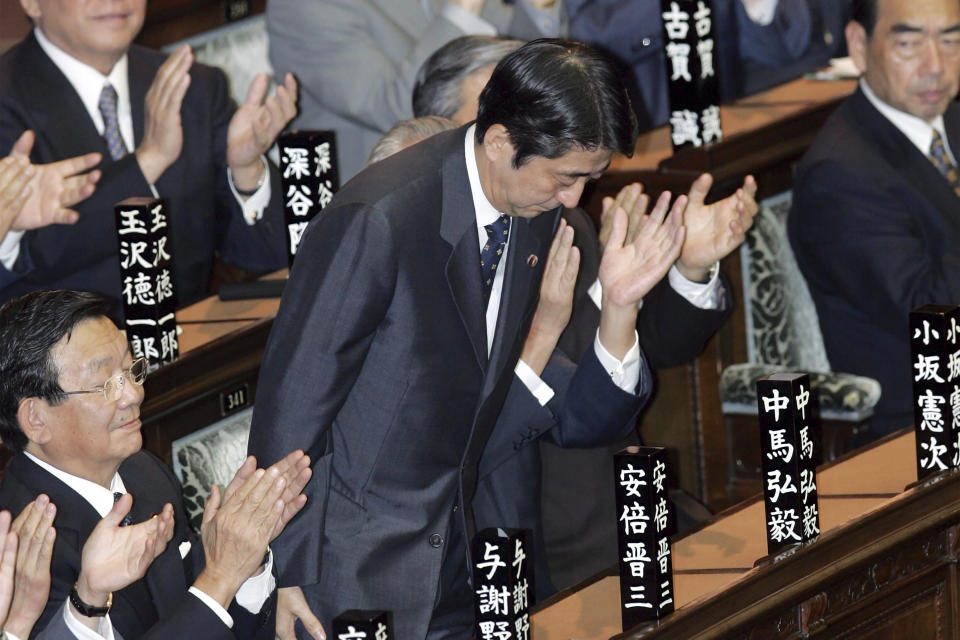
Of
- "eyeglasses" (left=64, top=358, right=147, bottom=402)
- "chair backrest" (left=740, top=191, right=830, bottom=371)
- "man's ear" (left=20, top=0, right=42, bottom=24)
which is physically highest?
"man's ear" (left=20, top=0, right=42, bottom=24)

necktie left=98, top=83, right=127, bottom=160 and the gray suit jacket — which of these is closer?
necktie left=98, top=83, right=127, bottom=160

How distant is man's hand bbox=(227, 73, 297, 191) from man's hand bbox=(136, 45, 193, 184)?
140mm

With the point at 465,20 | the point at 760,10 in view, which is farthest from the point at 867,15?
the point at 465,20

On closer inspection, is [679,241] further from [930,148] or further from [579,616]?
[930,148]

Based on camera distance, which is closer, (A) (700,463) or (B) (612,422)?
(B) (612,422)

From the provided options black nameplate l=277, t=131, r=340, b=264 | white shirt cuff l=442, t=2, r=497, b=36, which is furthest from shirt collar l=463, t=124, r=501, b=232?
white shirt cuff l=442, t=2, r=497, b=36

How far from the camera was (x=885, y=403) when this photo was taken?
3.79 meters

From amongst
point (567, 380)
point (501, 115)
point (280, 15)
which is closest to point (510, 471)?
point (567, 380)

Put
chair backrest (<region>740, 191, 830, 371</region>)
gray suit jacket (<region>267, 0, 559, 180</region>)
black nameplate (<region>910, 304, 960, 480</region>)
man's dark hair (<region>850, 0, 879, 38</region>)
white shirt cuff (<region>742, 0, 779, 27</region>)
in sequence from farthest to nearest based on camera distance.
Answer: white shirt cuff (<region>742, 0, 779, 27</region>), gray suit jacket (<region>267, 0, 559, 180</region>), chair backrest (<region>740, 191, 830, 371</region>), man's dark hair (<region>850, 0, 879, 38</region>), black nameplate (<region>910, 304, 960, 480</region>)

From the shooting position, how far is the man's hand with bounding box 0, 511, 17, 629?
2.13 m

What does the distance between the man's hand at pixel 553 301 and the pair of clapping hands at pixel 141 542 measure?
0.52 meters

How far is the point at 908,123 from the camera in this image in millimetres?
3832

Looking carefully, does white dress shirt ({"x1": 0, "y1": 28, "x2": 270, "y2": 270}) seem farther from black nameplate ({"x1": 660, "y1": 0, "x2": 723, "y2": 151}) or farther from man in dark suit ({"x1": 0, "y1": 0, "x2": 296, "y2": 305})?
black nameplate ({"x1": 660, "y1": 0, "x2": 723, "y2": 151})

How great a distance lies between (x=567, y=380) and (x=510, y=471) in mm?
170
